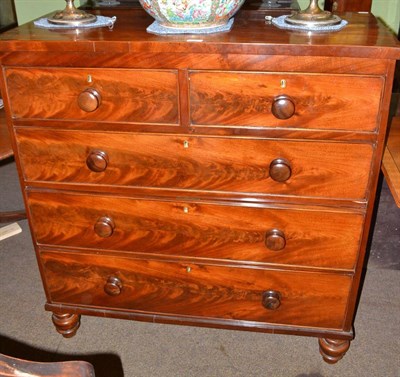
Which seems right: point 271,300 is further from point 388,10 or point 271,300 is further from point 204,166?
point 388,10

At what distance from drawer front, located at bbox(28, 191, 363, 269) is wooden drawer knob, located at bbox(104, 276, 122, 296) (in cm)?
12

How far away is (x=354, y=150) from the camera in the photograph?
1.32m

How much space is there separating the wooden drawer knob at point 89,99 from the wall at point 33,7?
5.71 feet

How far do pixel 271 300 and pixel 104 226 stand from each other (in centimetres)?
56

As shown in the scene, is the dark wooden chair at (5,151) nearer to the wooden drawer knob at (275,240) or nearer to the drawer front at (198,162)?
the drawer front at (198,162)

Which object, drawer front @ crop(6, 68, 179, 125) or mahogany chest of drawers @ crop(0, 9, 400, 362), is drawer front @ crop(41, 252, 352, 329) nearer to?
mahogany chest of drawers @ crop(0, 9, 400, 362)

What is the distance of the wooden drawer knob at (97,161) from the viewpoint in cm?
143

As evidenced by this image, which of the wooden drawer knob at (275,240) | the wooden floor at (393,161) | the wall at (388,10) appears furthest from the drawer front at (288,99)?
the wall at (388,10)

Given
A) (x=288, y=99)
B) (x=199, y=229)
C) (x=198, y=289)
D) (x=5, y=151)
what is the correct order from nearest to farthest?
(x=288, y=99), (x=199, y=229), (x=198, y=289), (x=5, y=151)

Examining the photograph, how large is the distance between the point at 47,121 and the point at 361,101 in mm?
833

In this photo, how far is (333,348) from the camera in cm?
167

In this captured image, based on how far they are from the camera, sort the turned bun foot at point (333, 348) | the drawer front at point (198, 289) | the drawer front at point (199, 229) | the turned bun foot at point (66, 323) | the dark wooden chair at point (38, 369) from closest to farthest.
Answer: the dark wooden chair at point (38, 369), the drawer front at point (199, 229), the drawer front at point (198, 289), the turned bun foot at point (333, 348), the turned bun foot at point (66, 323)

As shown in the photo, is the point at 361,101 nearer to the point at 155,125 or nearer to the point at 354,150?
the point at 354,150

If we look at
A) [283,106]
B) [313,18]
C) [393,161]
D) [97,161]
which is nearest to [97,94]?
[97,161]
